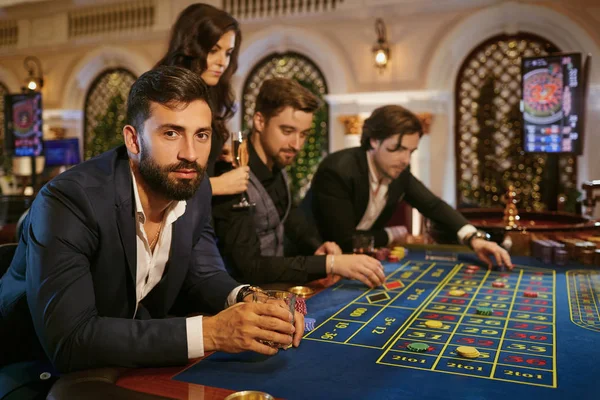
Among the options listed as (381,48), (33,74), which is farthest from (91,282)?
(33,74)

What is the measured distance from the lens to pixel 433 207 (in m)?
3.15

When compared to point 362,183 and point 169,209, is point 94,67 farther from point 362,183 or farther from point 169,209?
point 169,209

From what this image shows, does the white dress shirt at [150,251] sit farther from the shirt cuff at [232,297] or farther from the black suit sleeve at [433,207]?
the black suit sleeve at [433,207]

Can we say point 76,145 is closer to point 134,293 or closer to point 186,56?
point 186,56

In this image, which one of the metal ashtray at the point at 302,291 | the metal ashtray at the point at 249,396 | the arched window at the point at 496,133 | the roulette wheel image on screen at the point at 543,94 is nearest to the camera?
the metal ashtray at the point at 249,396

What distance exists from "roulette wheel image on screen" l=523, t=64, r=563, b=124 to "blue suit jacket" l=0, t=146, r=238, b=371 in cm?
430

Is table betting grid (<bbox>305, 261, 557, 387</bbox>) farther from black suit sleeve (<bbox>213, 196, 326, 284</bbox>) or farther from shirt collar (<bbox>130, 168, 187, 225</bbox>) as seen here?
shirt collar (<bbox>130, 168, 187, 225</bbox>)

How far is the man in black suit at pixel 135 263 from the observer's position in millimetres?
1229

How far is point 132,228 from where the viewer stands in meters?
1.43

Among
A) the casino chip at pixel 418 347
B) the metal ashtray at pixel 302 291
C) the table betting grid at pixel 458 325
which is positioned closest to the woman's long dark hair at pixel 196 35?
the metal ashtray at pixel 302 291

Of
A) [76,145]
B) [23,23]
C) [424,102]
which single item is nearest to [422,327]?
[424,102]

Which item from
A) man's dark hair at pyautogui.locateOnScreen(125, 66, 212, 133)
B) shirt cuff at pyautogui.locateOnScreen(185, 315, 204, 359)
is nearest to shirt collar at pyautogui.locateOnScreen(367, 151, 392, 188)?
man's dark hair at pyautogui.locateOnScreen(125, 66, 212, 133)

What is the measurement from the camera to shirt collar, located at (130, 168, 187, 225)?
58.5 inches

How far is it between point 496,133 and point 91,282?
650 centimetres
